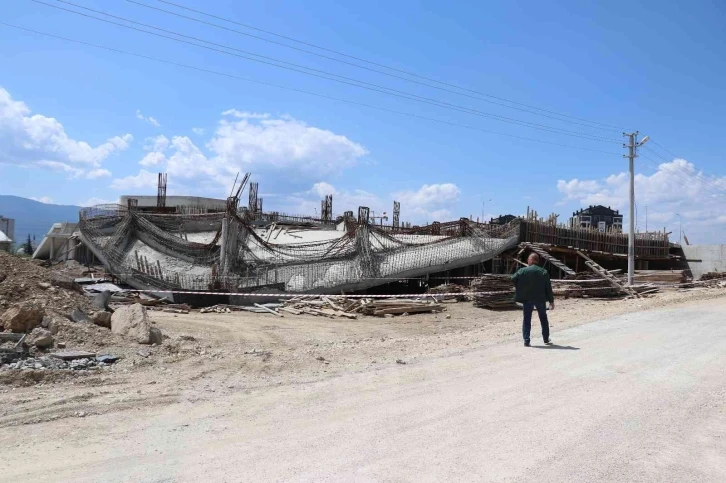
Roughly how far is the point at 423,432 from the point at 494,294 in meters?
16.2

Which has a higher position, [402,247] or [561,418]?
[402,247]

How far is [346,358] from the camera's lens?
9.86 metres

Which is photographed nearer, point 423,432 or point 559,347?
point 423,432

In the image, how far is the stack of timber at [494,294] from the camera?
21234 mm

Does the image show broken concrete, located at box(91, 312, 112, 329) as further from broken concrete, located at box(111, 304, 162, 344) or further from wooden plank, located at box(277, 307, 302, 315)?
wooden plank, located at box(277, 307, 302, 315)

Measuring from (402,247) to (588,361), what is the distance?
630 inches

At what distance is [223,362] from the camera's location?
9227mm

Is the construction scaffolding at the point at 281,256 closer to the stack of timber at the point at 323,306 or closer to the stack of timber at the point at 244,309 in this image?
the stack of timber at the point at 244,309

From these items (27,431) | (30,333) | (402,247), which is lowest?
(27,431)

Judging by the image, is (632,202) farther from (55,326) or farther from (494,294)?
(55,326)

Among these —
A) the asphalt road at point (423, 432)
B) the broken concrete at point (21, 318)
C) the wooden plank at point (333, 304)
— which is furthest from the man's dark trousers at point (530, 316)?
the wooden plank at point (333, 304)

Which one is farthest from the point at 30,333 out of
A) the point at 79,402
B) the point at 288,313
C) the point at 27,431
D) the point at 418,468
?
the point at 288,313

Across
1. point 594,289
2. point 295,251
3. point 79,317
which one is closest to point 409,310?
point 295,251

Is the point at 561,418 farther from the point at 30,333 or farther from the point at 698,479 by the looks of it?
the point at 30,333
